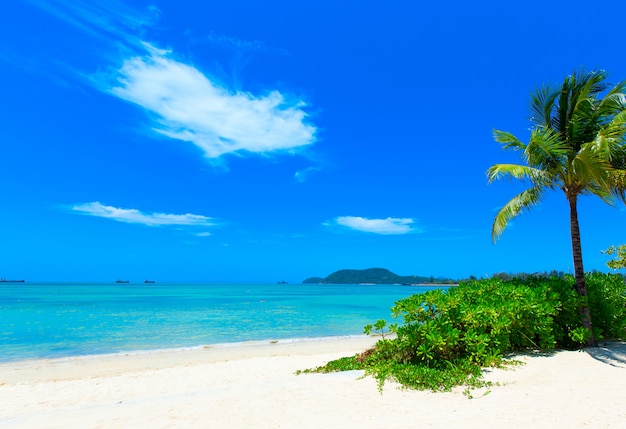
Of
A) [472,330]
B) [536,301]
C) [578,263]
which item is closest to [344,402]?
[472,330]

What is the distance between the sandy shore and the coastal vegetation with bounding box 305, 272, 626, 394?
386 mm

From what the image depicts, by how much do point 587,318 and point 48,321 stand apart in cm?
2656

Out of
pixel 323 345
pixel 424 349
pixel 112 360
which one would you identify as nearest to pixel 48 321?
pixel 112 360

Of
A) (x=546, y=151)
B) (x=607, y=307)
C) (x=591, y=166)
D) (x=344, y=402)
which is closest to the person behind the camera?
(x=344, y=402)

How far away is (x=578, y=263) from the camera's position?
8312 millimetres

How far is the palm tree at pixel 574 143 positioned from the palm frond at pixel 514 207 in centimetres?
24

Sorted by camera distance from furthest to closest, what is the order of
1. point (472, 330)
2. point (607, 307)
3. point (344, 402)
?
1. point (607, 307)
2. point (472, 330)
3. point (344, 402)

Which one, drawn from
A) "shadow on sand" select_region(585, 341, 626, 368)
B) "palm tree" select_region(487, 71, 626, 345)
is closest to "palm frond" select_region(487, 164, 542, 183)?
"palm tree" select_region(487, 71, 626, 345)

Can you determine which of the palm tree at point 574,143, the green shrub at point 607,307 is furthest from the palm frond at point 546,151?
the green shrub at point 607,307

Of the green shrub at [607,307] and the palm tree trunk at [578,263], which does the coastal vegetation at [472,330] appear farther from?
the palm tree trunk at [578,263]

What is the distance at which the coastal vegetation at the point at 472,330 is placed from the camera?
6078 mm

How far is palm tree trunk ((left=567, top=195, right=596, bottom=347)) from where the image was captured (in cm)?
802

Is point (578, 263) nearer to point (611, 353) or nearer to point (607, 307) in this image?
point (607, 307)

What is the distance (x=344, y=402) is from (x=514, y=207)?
7.12 metres
